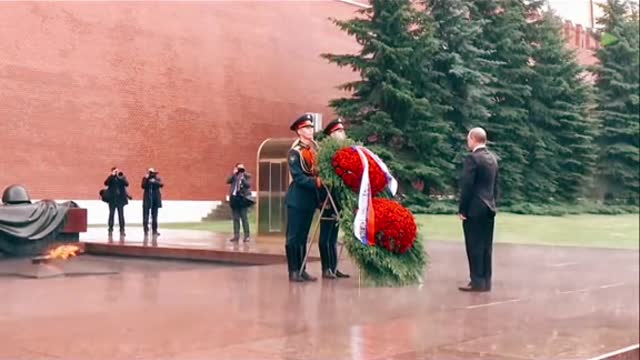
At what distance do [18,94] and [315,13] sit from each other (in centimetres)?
349

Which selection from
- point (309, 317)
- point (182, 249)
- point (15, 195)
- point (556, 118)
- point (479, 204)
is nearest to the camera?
point (309, 317)

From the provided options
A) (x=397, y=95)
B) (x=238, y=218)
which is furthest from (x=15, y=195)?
(x=238, y=218)

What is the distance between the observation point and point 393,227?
782cm

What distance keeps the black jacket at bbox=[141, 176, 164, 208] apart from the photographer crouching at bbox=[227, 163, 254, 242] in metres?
1.14

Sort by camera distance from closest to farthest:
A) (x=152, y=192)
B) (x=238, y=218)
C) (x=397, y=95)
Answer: (x=152, y=192) → (x=397, y=95) → (x=238, y=218)

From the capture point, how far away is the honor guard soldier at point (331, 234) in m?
8.29

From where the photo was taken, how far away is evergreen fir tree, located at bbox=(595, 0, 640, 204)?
757cm

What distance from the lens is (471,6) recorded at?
8391 mm

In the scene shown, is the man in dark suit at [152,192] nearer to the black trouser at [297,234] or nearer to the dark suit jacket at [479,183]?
the black trouser at [297,234]

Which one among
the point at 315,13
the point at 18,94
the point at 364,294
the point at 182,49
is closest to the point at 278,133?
the point at 315,13

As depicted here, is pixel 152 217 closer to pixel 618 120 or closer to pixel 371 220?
pixel 371 220

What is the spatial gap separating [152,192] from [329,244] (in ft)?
6.33

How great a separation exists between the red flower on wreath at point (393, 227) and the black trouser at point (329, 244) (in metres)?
0.62

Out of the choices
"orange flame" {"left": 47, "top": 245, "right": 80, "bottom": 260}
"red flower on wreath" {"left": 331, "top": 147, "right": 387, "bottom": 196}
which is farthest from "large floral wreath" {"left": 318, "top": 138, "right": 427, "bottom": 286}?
"orange flame" {"left": 47, "top": 245, "right": 80, "bottom": 260}
